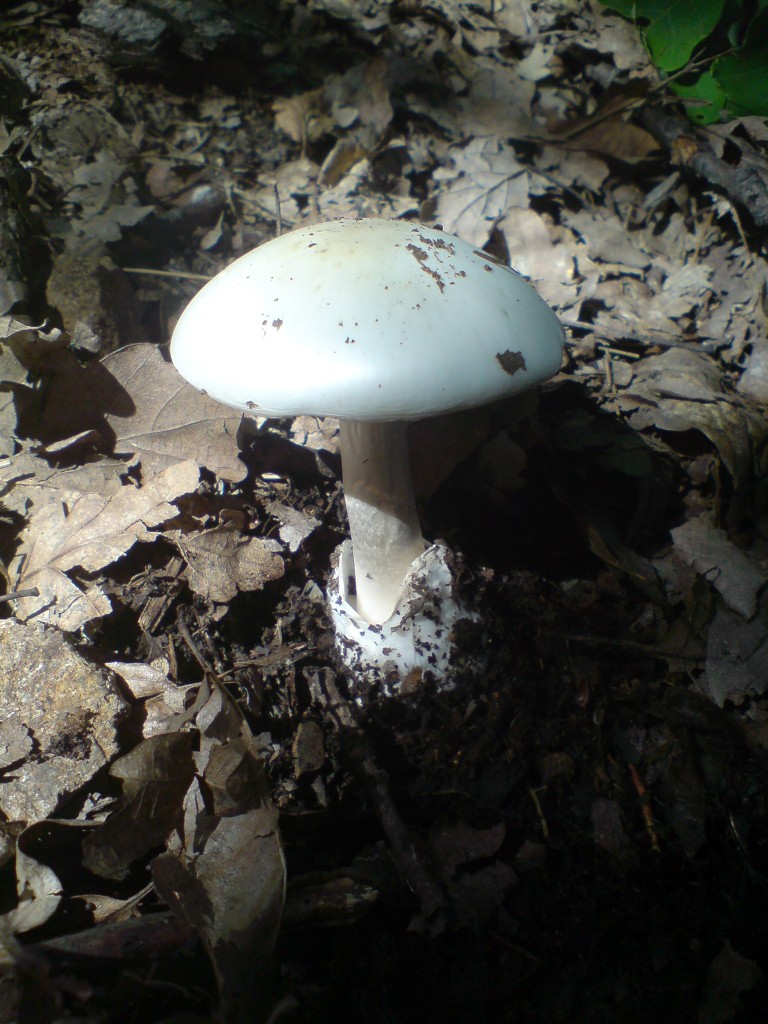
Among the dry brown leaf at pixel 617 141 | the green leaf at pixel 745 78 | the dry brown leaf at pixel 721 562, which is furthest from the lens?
the dry brown leaf at pixel 617 141

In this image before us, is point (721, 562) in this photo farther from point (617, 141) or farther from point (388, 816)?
point (617, 141)

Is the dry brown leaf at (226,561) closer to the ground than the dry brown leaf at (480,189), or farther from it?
closer to the ground

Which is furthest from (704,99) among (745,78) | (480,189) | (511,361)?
(511,361)

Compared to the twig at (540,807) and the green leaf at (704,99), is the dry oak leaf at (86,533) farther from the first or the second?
the green leaf at (704,99)

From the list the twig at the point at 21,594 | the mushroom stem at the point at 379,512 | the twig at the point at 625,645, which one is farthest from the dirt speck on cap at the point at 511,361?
the twig at the point at 21,594

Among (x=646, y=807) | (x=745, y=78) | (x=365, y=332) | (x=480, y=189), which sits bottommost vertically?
(x=646, y=807)

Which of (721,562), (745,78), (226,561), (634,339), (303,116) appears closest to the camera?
(226,561)
